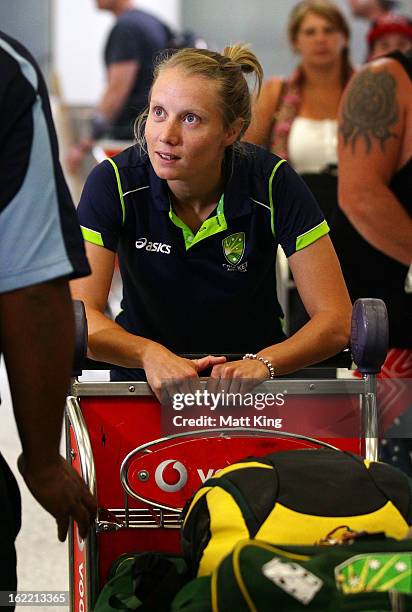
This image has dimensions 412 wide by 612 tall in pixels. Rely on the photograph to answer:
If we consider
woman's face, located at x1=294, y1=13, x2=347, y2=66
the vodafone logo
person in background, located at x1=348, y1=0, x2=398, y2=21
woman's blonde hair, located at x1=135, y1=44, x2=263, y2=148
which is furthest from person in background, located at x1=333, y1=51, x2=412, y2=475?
person in background, located at x1=348, y1=0, x2=398, y2=21

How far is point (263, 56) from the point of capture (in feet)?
40.4

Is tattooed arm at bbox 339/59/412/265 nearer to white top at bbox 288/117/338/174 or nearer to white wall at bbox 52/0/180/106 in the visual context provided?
white top at bbox 288/117/338/174

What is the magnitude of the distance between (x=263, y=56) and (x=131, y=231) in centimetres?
1009

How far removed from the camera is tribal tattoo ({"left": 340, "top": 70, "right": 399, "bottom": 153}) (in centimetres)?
318

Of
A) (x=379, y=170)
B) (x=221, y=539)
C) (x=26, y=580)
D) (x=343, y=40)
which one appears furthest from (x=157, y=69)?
(x=343, y=40)

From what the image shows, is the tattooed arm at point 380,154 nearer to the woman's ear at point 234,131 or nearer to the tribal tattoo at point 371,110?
the tribal tattoo at point 371,110

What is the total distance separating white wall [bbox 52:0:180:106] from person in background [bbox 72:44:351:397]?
9187mm

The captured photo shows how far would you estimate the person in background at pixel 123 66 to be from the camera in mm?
8047

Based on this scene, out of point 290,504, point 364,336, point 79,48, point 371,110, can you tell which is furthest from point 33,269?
point 79,48

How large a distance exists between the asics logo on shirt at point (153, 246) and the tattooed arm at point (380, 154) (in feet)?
2.80

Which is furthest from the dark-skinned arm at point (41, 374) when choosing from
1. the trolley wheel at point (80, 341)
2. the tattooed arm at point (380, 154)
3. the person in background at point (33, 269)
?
the tattooed arm at point (380, 154)

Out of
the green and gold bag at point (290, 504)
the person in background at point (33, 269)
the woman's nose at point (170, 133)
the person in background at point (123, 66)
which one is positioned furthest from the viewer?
the person in background at point (123, 66)

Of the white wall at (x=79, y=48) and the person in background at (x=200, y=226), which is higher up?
the white wall at (x=79, y=48)

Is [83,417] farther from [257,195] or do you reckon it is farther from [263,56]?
[263,56]
